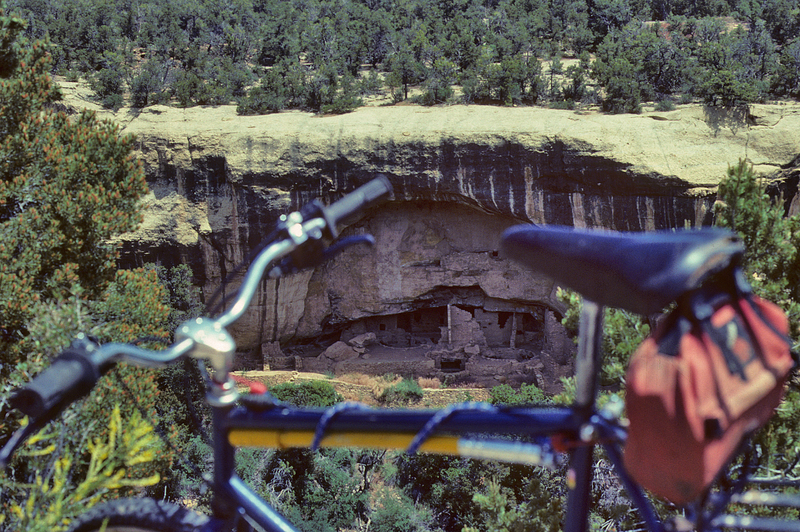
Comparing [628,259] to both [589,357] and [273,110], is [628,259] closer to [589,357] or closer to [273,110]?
[589,357]

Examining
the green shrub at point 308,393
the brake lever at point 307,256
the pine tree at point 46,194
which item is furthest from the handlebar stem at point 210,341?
the green shrub at point 308,393

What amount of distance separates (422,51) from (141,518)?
20806mm

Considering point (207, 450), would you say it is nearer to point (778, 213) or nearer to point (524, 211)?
point (524, 211)

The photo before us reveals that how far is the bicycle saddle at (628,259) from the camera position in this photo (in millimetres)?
1366

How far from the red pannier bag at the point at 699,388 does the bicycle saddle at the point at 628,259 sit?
78mm

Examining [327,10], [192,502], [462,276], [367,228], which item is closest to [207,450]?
[192,502]

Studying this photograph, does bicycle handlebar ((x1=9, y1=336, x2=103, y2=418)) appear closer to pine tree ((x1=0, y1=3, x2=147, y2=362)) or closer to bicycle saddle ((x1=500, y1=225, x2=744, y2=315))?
bicycle saddle ((x1=500, y1=225, x2=744, y2=315))

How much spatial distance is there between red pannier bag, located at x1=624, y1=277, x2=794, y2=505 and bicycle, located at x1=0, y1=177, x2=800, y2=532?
9 centimetres

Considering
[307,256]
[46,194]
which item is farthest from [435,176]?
[307,256]

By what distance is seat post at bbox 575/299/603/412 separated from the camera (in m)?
1.65

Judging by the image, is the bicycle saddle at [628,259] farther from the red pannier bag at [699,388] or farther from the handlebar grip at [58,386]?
the handlebar grip at [58,386]

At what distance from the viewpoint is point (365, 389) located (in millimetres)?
15750

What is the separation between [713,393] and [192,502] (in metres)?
12.1

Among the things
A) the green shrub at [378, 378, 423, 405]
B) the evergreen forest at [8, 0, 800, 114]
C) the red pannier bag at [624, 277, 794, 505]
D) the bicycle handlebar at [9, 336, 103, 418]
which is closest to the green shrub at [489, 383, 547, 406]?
the green shrub at [378, 378, 423, 405]
